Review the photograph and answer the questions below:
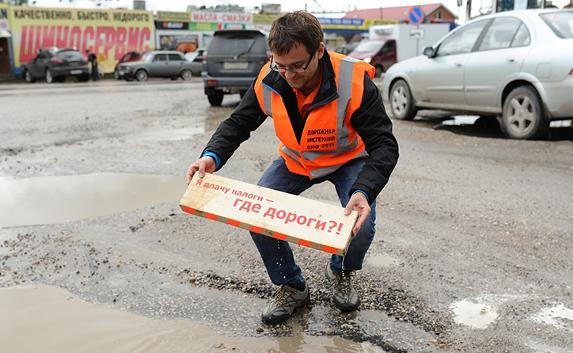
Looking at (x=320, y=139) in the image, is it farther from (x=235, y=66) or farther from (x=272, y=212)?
(x=235, y=66)

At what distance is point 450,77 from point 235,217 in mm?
6802

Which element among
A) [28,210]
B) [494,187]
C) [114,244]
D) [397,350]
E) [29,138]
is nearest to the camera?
[397,350]

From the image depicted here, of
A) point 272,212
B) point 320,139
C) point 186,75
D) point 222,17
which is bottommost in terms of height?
point 186,75

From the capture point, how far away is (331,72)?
2.81 metres

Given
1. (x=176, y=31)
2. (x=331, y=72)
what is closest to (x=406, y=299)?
(x=331, y=72)

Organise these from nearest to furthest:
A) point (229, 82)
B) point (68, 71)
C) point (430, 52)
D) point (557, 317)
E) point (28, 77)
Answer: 1. point (557, 317)
2. point (430, 52)
3. point (229, 82)
4. point (68, 71)
5. point (28, 77)

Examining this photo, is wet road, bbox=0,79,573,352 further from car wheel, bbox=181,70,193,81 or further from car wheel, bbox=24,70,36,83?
car wheel, bbox=24,70,36,83

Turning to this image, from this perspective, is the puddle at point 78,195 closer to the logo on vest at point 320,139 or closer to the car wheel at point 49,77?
the logo on vest at point 320,139

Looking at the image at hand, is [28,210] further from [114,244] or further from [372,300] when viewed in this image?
[372,300]

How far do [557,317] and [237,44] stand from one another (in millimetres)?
11419

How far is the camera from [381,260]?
3.77 meters

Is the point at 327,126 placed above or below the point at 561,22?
below

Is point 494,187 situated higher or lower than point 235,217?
lower

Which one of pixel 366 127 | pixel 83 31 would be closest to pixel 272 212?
pixel 366 127
